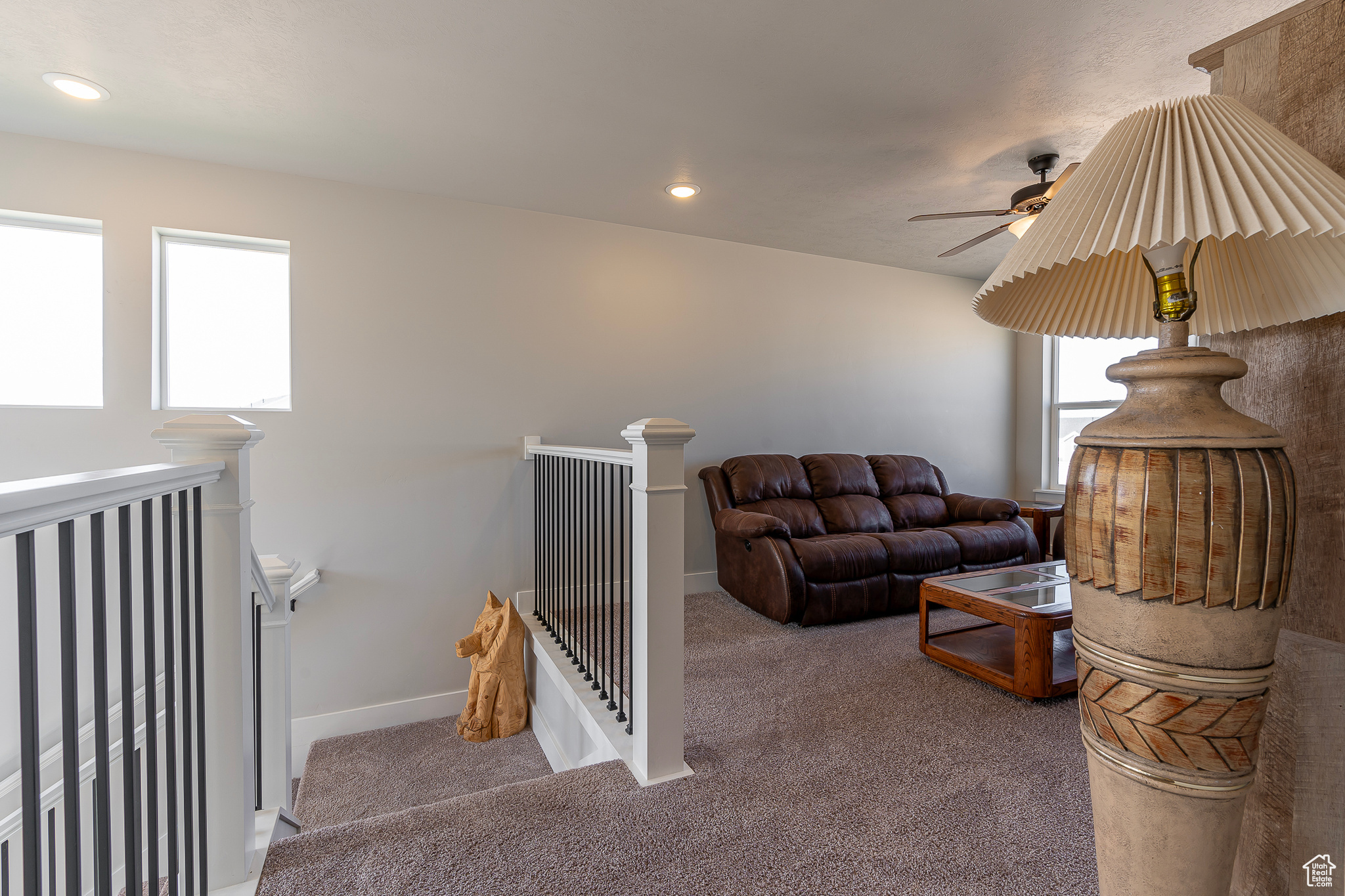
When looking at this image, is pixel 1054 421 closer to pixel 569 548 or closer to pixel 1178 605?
pixel 569 548

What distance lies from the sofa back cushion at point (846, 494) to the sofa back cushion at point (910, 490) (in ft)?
0.26

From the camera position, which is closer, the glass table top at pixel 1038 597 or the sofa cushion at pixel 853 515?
the glass table top at pixel 1038 597

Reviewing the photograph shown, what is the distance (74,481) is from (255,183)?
9.86ft

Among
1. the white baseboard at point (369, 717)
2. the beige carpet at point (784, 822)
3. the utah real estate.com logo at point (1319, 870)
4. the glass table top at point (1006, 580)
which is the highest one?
the utah real estate.com logo at point (1319, 870)

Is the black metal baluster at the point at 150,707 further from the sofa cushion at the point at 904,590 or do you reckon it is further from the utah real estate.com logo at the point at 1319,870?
the sofa cushion at the point at 904,590

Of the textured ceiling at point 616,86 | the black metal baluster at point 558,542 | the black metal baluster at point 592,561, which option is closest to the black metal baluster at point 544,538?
the black metal baluster at point 558,542

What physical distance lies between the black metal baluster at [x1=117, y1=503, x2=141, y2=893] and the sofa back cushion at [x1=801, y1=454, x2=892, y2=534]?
3488mm

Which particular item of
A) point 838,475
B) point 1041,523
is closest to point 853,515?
point 838,475

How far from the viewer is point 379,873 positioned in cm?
132

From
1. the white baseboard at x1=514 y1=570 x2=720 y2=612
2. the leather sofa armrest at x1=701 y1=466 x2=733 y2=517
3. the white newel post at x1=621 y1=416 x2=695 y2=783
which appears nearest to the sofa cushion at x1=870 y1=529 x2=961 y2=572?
the leather sofa armrest at x1=701 y1=466 x2=733 y2=517

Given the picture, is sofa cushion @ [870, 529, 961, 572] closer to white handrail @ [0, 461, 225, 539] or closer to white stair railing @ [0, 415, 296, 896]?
white stair railing @ [0, 415, 296, 896]

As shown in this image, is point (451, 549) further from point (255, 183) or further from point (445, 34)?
point (445, 34)

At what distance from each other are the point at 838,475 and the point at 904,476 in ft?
1.96

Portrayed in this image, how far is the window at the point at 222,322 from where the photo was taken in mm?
2930
